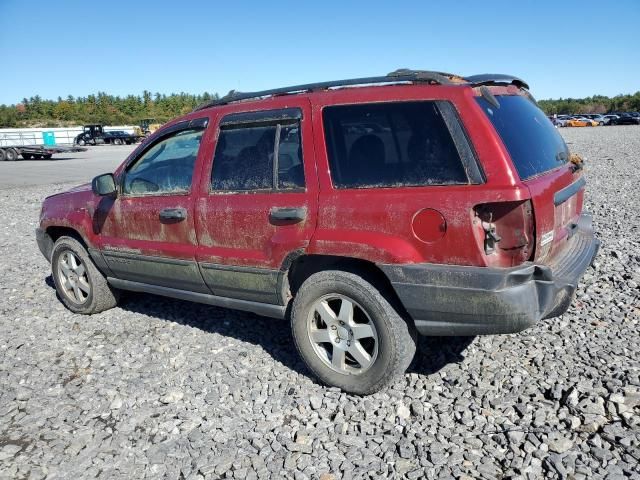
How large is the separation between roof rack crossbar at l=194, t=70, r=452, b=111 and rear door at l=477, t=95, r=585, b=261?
0.33 metres

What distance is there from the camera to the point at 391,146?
3.15 m

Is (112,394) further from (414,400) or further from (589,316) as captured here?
(589,316)

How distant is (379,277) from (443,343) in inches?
42.1

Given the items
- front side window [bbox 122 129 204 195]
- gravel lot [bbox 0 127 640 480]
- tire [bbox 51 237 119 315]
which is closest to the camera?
gravel lot [bbox 0 127 640 480]

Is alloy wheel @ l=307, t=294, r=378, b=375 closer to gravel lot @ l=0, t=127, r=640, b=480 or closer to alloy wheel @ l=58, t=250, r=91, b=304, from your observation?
gravel lot @ l=0, t=127, r=640, b=480

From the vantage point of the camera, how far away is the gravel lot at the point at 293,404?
272 cm

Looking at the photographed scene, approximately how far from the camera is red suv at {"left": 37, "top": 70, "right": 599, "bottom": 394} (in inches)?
113

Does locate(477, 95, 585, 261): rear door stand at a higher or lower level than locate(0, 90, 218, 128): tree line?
lower

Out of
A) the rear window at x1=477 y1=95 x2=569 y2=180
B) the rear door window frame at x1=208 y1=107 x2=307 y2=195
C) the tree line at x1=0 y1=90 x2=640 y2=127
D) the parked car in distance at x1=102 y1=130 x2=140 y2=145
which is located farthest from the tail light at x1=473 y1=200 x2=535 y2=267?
the tree line at x1=0 y1=90 x2=640 y2=127

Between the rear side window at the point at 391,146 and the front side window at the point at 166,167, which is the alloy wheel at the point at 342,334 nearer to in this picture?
the rear side window at the point at 391,146

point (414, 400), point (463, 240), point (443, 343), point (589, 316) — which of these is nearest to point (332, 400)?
point (414, 400)

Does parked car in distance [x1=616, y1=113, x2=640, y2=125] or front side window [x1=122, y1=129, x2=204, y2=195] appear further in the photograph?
parked car in distance [x1=616, y1=113, x2=640, y2=125]

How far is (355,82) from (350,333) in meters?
1.64

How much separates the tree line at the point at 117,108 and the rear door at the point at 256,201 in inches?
→ 2534
